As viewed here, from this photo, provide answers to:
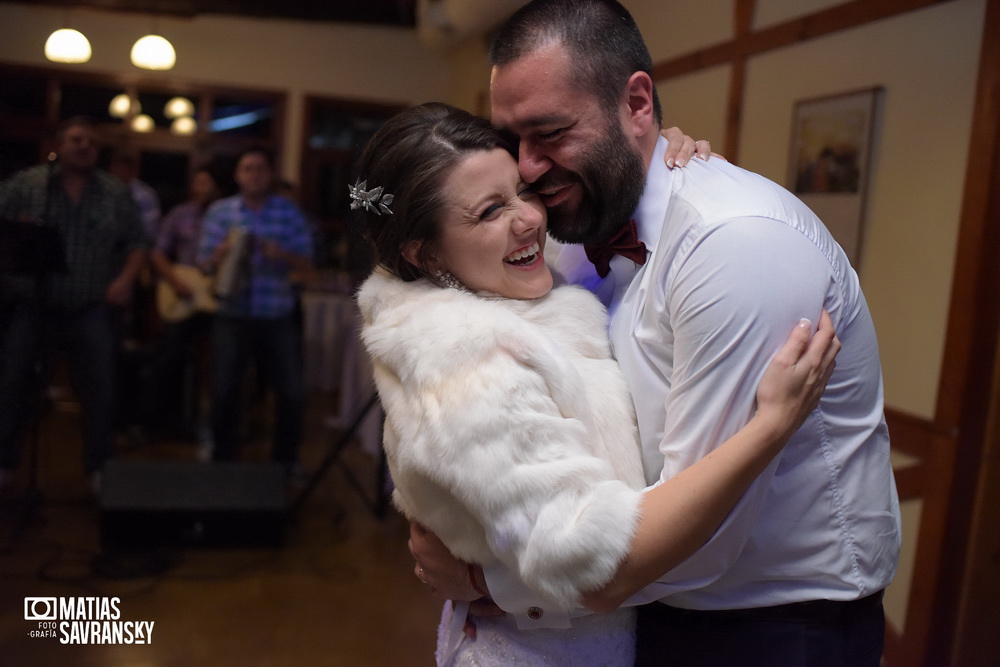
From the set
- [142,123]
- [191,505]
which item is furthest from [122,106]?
[191,505]

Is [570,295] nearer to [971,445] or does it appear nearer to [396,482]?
[396,482]

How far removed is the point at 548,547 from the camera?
1.04 metres

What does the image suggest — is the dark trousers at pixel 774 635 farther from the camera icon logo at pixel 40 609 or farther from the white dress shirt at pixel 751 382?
the camera icon logo at pixel 40 609

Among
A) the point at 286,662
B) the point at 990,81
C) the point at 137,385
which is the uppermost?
the point at 990,81

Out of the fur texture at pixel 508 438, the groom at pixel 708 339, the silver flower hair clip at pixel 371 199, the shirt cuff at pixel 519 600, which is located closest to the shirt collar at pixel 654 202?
the groom at pixel 708 339

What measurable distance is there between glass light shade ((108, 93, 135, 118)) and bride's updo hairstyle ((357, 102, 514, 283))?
20.8 ft

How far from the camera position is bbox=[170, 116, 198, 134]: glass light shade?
772cm

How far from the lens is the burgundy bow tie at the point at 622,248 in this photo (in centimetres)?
134

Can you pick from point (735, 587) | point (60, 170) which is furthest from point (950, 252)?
point (60, 170)

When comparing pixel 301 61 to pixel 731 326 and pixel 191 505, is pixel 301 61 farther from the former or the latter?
pixel 731 326

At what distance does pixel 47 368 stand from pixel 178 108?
450 centimetres

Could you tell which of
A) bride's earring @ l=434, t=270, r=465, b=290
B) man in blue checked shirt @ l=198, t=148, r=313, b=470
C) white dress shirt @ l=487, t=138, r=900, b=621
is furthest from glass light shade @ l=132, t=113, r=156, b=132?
white dress shirt @ l=487, t=138, r=900, b=621

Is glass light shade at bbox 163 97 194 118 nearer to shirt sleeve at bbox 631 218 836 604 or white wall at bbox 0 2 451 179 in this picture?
white wall at bbox 0 2 451 179

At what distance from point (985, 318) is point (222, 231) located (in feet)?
11.9
